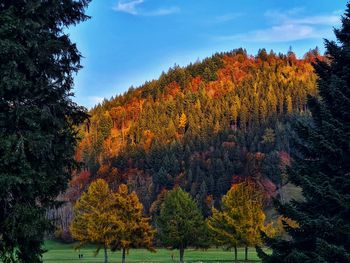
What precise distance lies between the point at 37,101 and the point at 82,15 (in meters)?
4.04

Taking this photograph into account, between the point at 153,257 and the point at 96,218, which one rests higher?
the point at 96,218

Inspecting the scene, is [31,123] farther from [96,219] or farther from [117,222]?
[96,219]

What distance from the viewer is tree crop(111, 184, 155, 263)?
1966 inches

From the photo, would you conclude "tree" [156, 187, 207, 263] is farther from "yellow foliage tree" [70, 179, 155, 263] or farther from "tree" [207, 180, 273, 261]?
"yellow foliage tree" [70, 179, 155, 263]

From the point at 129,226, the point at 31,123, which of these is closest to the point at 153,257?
the point at 129,226

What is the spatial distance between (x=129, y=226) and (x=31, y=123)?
3772 cm

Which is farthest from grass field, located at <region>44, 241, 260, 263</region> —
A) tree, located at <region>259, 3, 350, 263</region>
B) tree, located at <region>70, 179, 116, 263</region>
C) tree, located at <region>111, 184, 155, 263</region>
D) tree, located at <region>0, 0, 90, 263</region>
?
tree, located at <region>259, 3, 350, 263</region>

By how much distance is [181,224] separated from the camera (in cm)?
5312

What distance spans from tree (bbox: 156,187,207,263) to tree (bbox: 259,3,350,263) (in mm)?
36392

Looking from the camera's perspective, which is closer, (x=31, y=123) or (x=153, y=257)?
(x=31, y=123)

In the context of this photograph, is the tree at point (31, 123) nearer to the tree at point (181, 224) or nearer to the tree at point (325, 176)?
the tree at point (325, 176)

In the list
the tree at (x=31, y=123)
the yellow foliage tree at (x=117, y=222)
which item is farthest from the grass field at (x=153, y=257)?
the tree at (x=31, y=123)

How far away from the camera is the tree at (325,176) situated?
15.0m

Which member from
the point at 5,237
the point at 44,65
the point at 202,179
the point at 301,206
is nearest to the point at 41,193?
the point at 5,237
